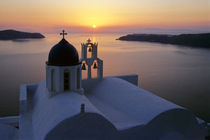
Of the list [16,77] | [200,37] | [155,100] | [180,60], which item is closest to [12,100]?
[16,77]

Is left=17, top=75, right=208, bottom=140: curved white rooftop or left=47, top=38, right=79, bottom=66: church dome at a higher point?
left=47, top=38, right=79, bottom=66: church dome

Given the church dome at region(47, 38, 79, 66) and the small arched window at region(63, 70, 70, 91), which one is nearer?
the church dome at region(47, 38, 79, 66)

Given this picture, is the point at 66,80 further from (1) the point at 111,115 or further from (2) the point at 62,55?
(1) the point at 111,115

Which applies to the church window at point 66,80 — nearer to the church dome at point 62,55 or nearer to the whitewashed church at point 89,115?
the whitewashed church at point 89,115

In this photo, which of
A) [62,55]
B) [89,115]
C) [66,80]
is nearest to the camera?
[89,115]

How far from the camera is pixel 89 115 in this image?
6266 mm

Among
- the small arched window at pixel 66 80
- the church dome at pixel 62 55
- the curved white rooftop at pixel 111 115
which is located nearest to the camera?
the curved white rooftop at pixel 111 115

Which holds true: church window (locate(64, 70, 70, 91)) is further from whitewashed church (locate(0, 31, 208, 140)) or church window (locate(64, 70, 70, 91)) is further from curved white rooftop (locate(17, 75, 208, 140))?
curved white rooftop (locate(17, 75, 208, 140))

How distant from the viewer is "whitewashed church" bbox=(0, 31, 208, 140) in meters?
6.22

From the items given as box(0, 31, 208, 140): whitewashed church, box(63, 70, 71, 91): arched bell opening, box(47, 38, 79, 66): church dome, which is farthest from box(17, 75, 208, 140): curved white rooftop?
box(47, 38, 79, 66): church dome

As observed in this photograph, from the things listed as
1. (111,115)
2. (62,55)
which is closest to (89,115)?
(111,115)

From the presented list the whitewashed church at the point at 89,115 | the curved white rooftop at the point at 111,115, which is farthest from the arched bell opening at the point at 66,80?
the curved white rooftop at the point at 111,115

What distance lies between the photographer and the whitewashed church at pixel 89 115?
6.22 meters

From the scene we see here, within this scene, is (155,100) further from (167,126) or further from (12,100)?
(12,100)
